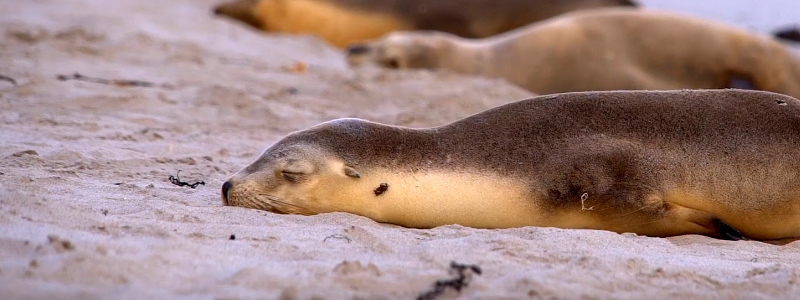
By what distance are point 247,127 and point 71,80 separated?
115 centimetres

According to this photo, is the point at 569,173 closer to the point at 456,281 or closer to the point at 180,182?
the point at 456,281

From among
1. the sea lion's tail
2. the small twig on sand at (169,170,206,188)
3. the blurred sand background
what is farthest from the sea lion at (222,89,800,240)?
the sea lion's tail

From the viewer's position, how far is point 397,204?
405 cm

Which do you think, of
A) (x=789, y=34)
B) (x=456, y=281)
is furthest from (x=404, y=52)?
(x=456, y=281)

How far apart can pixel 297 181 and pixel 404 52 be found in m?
4.86

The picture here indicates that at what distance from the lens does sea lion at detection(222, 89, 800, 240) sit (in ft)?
12.9

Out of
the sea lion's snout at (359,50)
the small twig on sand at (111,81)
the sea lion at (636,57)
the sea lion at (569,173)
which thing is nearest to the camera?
the sea lion at (569,173)

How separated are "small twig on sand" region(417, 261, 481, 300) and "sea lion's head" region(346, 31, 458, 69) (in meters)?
5.74

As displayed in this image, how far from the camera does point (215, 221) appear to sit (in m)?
3.59

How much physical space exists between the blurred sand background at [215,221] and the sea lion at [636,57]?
0.52m

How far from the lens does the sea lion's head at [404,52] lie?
8680 mm

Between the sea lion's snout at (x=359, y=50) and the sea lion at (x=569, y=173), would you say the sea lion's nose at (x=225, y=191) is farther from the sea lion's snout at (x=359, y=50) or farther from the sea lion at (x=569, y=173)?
the sea lion's snout at (x=359, y=50)

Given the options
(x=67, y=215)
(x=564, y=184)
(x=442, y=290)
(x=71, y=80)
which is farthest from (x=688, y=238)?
(x=71, y=80)

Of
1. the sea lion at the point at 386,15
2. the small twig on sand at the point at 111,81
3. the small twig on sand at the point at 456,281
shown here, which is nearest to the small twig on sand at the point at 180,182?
the small twig on sand at the point at 456,281
